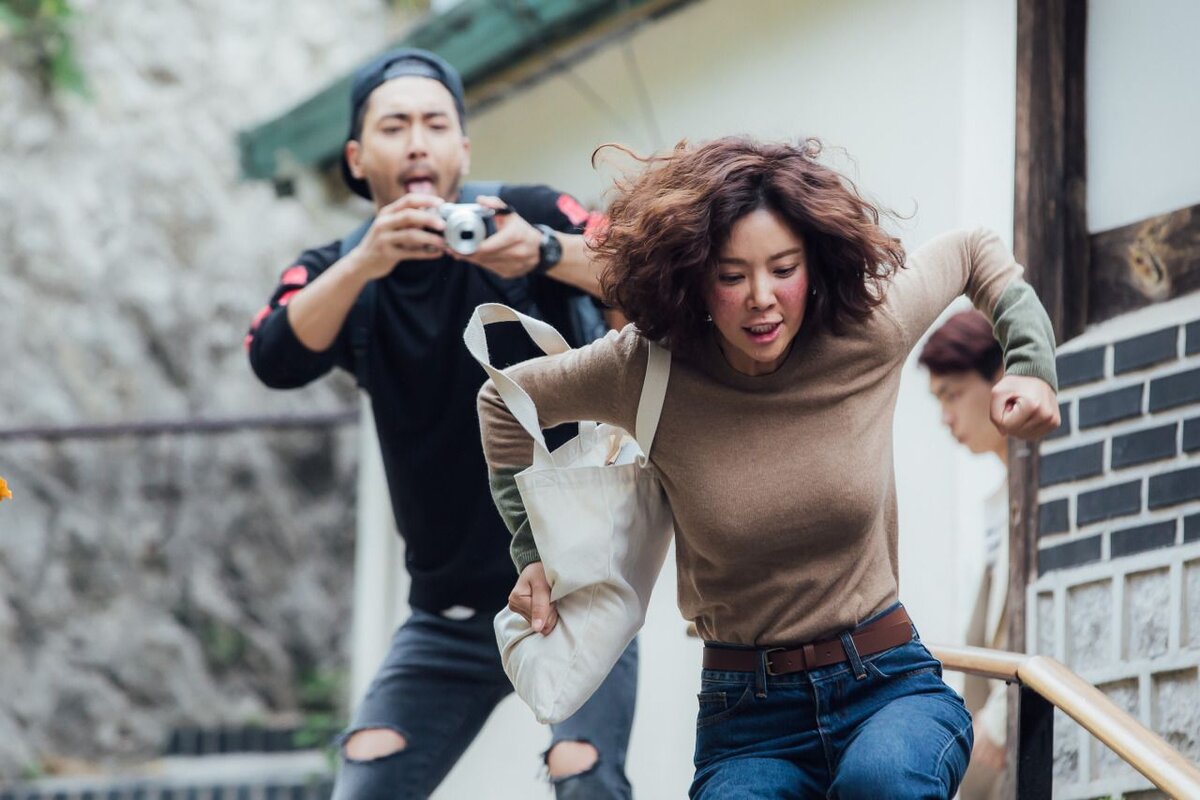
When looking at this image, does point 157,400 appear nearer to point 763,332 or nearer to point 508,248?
point 508,248

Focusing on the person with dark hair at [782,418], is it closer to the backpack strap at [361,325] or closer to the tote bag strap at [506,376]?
the tote bag strap at [506,376]

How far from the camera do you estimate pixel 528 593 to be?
2.91 m

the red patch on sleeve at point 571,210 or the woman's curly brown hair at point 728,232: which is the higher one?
the red patch on sleeve at point 571,210

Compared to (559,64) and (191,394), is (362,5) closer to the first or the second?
(191,394)

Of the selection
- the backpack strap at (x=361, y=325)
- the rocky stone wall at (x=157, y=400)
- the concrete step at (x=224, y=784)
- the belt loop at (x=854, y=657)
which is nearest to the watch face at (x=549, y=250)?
the backpack strap at (x=361, y=325)

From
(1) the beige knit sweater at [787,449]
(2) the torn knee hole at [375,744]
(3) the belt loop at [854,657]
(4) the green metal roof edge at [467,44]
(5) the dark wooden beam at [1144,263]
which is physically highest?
(4) the green metal roof edge at [467,44]

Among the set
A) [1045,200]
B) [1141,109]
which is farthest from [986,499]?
[1141,109]

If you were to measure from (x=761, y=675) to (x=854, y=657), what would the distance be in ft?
0.49

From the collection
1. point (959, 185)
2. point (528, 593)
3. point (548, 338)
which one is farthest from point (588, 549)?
point (959, 185)

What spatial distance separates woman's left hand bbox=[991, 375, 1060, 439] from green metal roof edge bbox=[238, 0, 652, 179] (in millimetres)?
3431

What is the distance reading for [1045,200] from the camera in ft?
13.8

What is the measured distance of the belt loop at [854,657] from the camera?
8.71 ft

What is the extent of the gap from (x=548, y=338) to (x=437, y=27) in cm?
370

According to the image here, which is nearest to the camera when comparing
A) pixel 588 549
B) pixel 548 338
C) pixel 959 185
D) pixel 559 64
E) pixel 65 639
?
pixel 588 549
